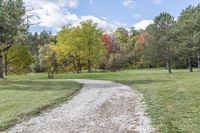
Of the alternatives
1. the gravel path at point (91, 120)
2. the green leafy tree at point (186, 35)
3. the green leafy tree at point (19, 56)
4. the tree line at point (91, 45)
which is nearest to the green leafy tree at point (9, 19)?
the tree line at point (91, 45)

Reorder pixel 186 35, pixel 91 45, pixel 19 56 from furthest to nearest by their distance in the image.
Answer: pixel 91 45
pixel 186 35
pixel 19 56

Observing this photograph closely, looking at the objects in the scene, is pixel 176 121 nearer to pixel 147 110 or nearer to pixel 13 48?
pixel 147 110

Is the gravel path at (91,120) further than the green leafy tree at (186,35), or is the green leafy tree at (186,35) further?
the green leafy tree at (186,35)

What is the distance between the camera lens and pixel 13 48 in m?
55.2

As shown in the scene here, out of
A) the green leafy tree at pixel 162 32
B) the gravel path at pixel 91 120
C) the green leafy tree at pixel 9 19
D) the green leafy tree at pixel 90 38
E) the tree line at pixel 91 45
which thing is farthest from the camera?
the green leafy tree at pixel 90 38

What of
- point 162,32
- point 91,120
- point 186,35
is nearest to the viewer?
point 91,120

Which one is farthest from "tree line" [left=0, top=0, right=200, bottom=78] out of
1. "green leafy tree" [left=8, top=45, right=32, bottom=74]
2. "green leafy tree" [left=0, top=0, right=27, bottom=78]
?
"green leafy tree" [left=0, top=0, right=27, bottom=78]

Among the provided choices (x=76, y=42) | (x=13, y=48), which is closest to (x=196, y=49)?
(x=76, y=42)

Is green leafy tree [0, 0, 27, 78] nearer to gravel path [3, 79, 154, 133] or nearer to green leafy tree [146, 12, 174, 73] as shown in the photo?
gravel path [3, 79, 154, 133]

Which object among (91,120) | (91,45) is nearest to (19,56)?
(91,45)

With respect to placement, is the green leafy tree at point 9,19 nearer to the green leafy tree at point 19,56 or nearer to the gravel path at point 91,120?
the green leafy tree at point 19,56

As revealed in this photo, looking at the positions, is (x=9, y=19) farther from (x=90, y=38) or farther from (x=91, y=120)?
(x=90, y=38)

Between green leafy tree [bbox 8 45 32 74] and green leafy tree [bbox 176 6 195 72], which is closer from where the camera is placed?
green leafy tree [bbox 8 45 32 74]

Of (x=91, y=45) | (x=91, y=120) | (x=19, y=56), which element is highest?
(x=91, y=45)
